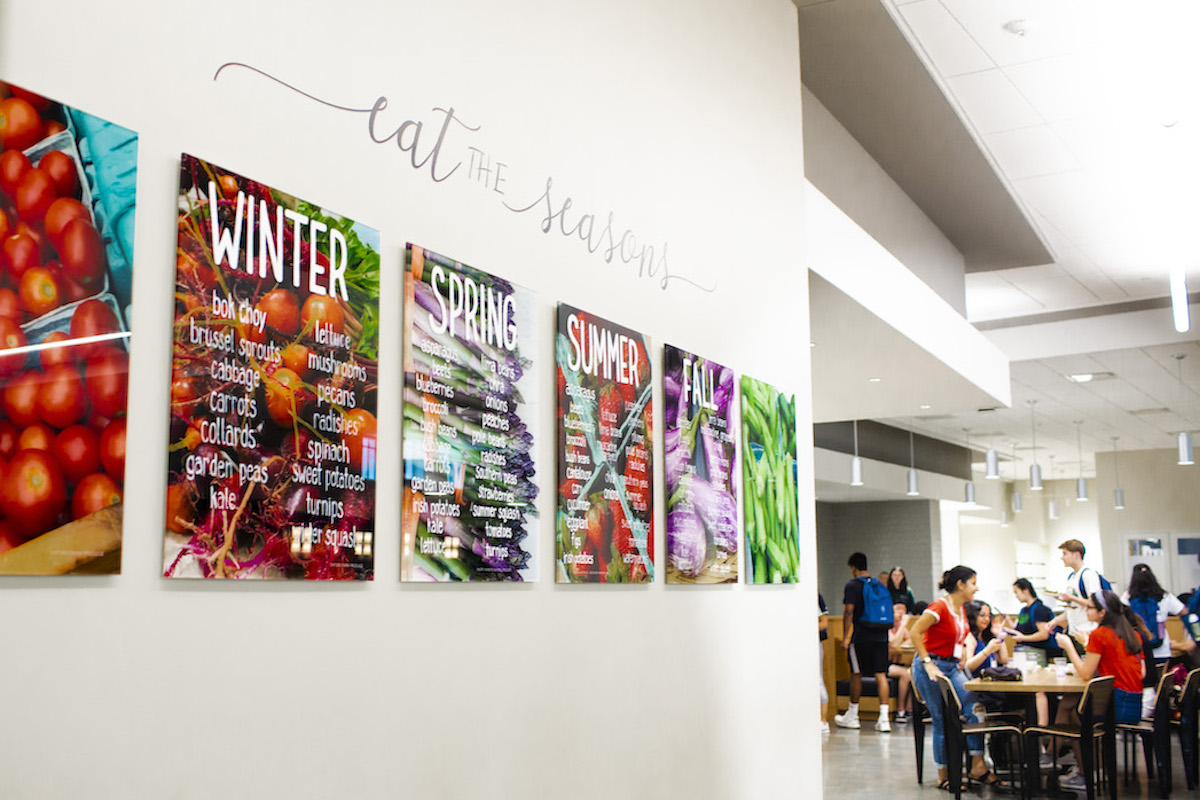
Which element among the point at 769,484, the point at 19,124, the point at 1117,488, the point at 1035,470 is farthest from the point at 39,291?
the point at 1117,488

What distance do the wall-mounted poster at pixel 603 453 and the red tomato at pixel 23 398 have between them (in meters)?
1.51

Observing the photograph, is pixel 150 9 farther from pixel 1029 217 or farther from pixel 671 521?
pixel 1029 217

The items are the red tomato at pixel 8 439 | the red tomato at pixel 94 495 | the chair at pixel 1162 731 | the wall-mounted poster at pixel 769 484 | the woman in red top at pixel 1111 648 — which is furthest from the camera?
the chair at pixel 1162 731

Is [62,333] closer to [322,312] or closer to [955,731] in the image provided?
[322,312]

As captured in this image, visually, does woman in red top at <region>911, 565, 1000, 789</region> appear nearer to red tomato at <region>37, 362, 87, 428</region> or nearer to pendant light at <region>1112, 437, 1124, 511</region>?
red tomato at <region>37, 362, 87, 428</region>

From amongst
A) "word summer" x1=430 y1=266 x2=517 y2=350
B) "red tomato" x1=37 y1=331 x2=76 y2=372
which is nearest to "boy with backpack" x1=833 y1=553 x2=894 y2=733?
"word summer" x1=430 y1=266 x2=517 y2=350

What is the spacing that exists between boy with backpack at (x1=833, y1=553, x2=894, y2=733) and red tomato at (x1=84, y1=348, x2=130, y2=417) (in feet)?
33.3

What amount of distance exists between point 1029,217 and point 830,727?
5948mm

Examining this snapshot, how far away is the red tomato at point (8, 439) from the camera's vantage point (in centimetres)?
163

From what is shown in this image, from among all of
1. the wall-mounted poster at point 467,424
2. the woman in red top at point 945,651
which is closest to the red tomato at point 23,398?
the wall-mounted poster at point 467,424

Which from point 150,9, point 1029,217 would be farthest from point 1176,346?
point 150,9

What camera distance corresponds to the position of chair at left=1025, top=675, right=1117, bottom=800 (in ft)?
22.5

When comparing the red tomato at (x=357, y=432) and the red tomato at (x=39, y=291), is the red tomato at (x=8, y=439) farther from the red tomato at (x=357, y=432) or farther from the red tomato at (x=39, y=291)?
the red tomato at (x=357, y=432)

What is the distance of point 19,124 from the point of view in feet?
5.61
